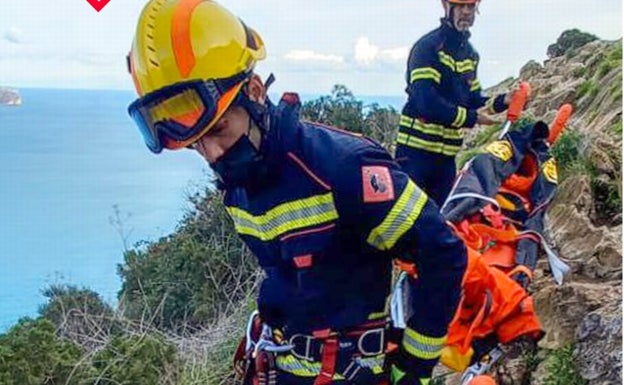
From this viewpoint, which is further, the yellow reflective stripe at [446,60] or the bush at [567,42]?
the bush at [567,42]

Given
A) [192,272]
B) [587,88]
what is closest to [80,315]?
[192,272]

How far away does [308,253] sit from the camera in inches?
70.4

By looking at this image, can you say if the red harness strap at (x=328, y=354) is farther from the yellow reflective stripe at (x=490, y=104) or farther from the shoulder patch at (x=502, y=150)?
the yellow reflective stripe at (x=490, y=104)

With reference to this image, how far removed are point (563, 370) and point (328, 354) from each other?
53.2 inches

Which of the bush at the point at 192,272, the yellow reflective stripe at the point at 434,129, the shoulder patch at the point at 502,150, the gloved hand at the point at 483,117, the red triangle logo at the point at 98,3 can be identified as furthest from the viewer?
the bush at the point at 192,272

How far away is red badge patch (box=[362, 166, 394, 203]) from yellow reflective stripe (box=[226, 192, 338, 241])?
7 cm

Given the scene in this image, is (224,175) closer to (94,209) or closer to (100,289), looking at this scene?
(100,289)

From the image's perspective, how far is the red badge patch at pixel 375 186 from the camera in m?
1.71

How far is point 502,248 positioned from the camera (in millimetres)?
3248

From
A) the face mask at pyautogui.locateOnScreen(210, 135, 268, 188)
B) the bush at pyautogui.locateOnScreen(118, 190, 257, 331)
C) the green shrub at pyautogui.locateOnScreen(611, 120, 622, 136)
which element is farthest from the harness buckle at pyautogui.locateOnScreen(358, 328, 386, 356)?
the bush at pyautogui.locateOnScreen(118, 190, 257, 331)

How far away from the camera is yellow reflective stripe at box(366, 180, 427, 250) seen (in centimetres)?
173

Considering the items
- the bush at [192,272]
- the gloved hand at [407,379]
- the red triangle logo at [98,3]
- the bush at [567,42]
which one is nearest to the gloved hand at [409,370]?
the gloved hand at [407,379]

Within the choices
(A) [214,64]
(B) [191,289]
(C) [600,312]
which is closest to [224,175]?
(A) [214,64]

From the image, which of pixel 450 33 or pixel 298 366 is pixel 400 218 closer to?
pixel 298 366
